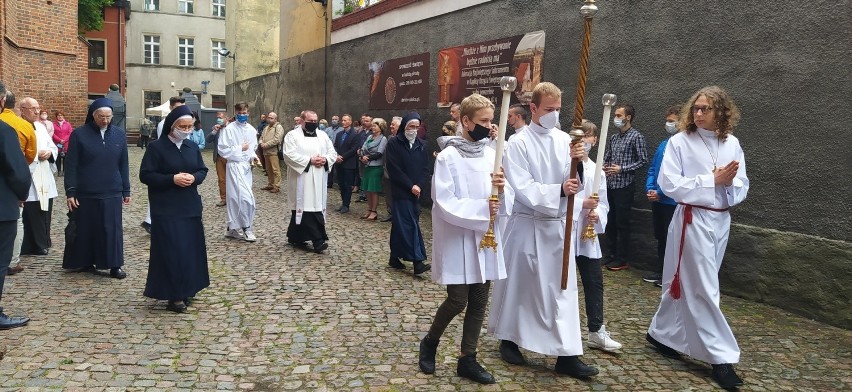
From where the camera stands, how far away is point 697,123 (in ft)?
17.0

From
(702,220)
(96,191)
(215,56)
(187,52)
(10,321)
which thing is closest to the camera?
(702,220)

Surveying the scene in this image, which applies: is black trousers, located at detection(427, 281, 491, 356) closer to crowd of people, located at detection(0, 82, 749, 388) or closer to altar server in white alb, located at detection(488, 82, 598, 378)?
crowd of people, located at detection(0, 82, 749, 388)

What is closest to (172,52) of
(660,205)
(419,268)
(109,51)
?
(109,51)

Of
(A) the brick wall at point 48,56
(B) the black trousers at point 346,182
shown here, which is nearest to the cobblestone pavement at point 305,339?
(B) the black trousers at point 346,182

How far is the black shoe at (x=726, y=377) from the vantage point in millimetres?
4812

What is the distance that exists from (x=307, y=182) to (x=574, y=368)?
5428mm

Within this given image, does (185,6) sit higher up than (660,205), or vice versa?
(185,6)

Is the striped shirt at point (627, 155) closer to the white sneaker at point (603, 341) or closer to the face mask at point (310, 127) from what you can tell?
the white sneaker at point (603, 341)

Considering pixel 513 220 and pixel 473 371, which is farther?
pixel 513 220

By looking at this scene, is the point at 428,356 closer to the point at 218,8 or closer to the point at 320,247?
the point at 320,247

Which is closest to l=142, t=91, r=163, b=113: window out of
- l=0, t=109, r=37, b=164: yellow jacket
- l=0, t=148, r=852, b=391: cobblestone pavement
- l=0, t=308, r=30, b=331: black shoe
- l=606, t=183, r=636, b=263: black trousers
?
l=0, t=148, r=852, b=391: cobblestone pavement

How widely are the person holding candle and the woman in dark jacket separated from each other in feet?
8.39

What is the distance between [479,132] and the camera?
181 inches

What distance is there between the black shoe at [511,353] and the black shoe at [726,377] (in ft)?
4.26
